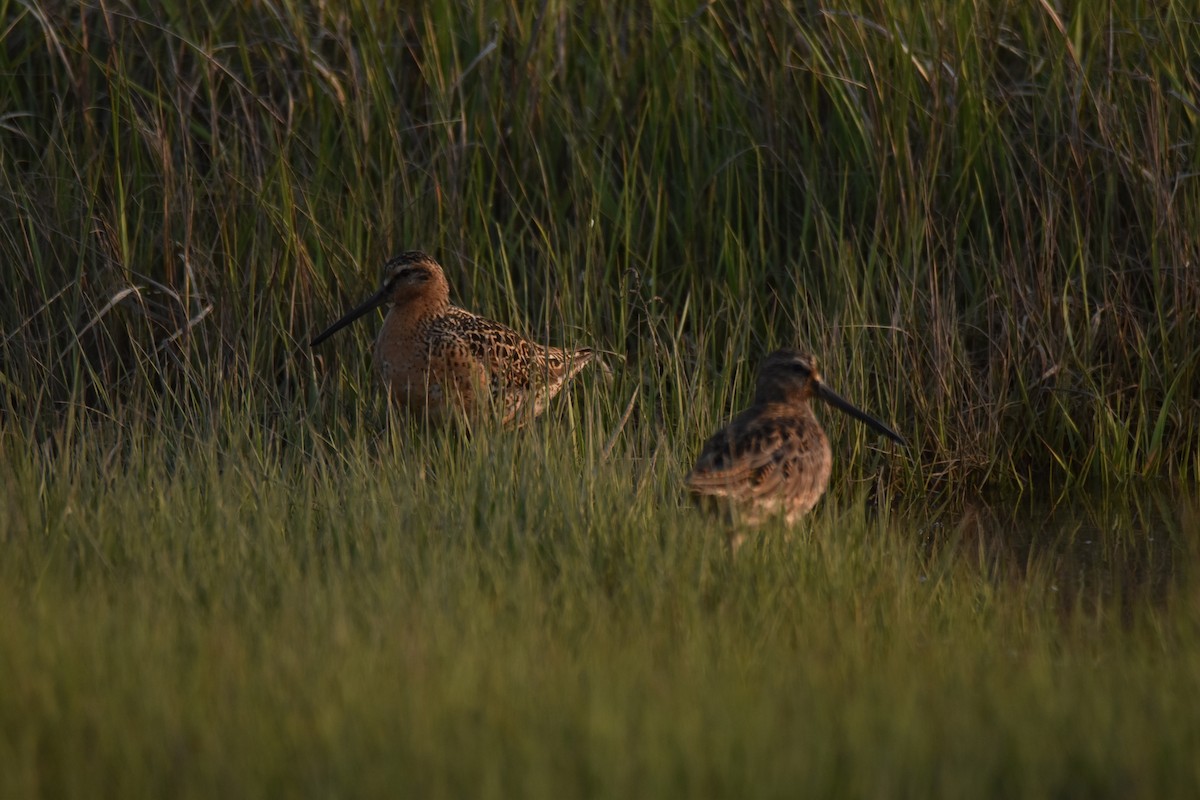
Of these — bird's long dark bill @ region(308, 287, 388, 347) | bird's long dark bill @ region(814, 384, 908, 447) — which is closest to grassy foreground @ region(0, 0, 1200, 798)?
bird's long dark bill @ region(308, 287, 388, 347)

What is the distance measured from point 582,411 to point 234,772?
3.47 m

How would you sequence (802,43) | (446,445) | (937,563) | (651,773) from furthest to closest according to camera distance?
(802,43)
(446,445)
(937,563)
(651,773)

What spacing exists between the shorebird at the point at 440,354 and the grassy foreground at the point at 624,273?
18 centimetres

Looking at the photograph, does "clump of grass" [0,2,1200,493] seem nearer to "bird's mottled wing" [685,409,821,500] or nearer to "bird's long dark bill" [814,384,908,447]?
"bird's long dark bill" [814,384,908,447]

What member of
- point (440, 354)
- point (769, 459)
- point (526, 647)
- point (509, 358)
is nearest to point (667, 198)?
point (509, 358)

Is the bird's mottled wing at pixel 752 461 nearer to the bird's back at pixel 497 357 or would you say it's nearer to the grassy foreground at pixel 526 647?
the grassy foreground at pixel 526 647

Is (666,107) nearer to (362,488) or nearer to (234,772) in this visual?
(362,488)

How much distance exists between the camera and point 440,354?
6066mm

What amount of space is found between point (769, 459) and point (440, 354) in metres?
1.77

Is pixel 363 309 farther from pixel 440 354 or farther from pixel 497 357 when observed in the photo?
pixel 497 357

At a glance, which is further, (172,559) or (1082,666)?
(172,559)

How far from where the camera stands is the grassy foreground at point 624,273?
4.53 meters

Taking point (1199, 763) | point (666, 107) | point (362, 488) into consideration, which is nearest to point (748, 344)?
point (666, 107)

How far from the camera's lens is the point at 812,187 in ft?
21.3
